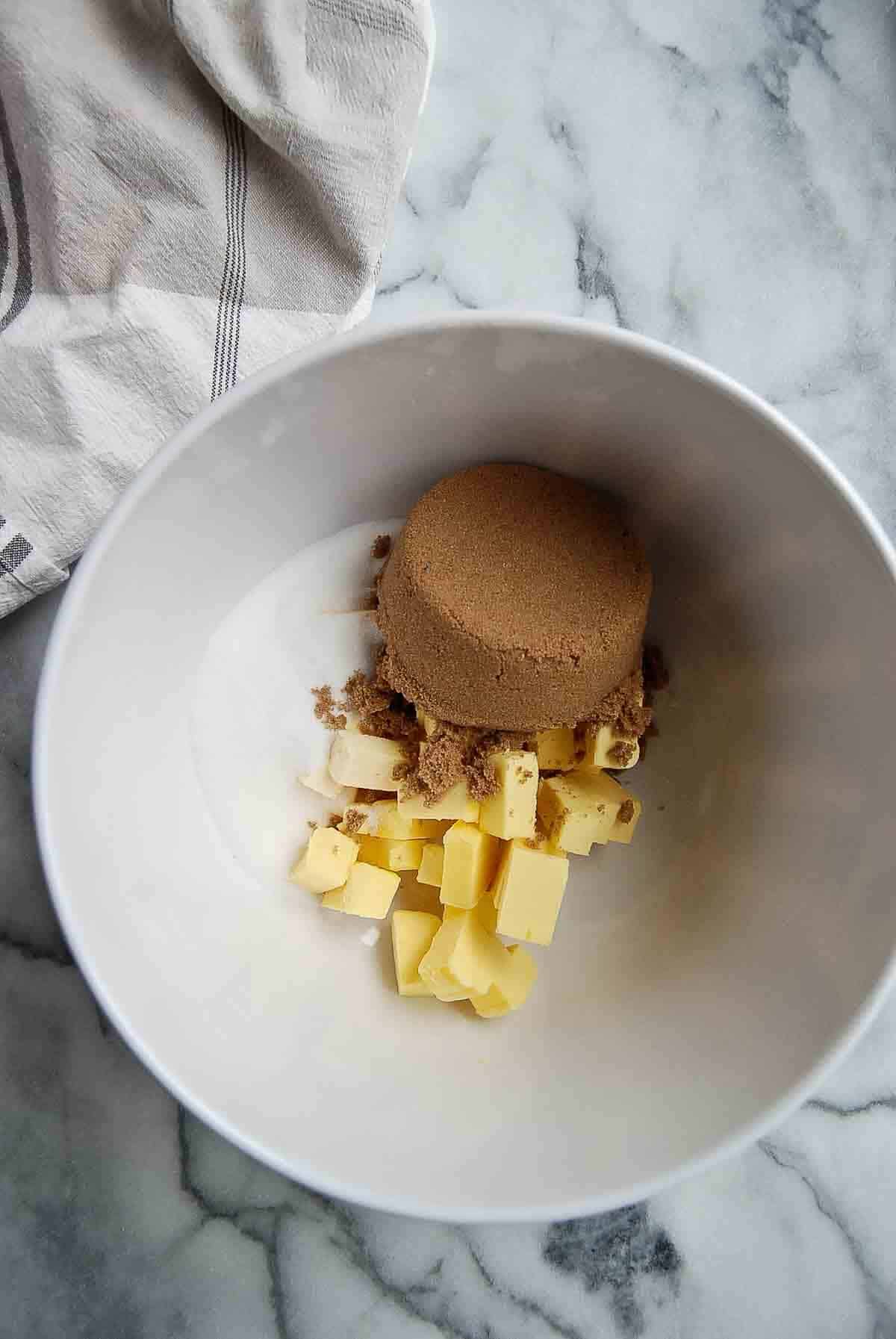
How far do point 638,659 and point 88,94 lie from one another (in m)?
0.68

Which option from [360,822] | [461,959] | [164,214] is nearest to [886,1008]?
[461,959]

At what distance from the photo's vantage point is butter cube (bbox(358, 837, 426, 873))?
0.92m

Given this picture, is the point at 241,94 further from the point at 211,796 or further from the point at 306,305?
the point at 211,796

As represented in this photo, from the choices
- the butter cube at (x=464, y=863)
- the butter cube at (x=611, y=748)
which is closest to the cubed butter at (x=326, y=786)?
the butter cube at (x=464, y=863)

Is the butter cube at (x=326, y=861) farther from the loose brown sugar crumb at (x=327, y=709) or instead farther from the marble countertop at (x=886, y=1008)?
the marble countertop at (x=886, y=1008)

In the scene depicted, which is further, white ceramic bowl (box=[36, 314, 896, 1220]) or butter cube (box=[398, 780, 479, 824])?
butter cube (box=[398, 780, 479, 824])

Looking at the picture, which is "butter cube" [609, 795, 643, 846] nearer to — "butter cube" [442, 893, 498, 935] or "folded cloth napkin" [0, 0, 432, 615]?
"butter cube" [442, 893, 498, 935]

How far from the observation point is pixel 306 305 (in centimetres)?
90

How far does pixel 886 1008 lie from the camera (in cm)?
100

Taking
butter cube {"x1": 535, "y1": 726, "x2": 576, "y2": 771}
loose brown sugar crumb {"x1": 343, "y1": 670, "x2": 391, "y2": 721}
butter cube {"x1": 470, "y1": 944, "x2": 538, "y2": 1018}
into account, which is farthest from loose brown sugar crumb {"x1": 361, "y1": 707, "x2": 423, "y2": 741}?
butter cube {"x1": 470, "y1": 944, "x2": 538, "y2": 1018}

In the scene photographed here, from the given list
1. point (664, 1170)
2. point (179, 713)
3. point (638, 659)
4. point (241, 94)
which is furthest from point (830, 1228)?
point (241, 94)

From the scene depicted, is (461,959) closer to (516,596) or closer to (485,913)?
(485,913)

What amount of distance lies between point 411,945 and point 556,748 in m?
0.23

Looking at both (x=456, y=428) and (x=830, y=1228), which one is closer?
(x=456, y=428)
